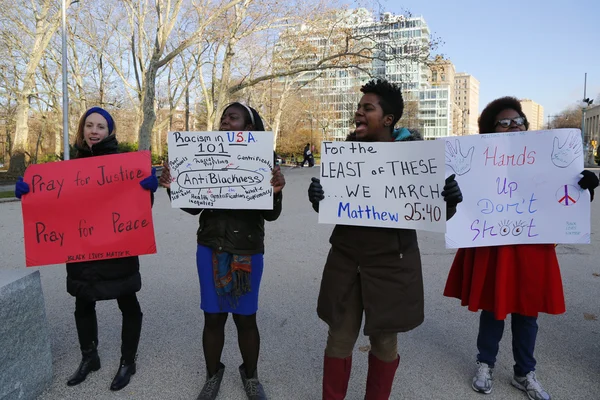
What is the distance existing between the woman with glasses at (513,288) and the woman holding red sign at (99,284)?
2253mm

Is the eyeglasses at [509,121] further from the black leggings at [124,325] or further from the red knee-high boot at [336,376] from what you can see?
the black leggings at [124,325]

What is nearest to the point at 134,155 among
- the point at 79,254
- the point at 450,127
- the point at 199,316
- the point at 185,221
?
the point at 79,254

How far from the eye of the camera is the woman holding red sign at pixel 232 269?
8.99ft

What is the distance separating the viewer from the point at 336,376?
8.24 ft

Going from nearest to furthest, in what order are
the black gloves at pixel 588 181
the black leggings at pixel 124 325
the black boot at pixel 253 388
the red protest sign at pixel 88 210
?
the black gloves at pixel 588 181
the black boot at pixel 253 388
the red protest sign at pixel 88 210
the black leggings at pixel 124 325

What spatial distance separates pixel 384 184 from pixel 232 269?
1062 millimetres

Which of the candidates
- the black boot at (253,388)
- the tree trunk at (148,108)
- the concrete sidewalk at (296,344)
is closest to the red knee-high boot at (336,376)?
the concrete sidewalk at (296,344)

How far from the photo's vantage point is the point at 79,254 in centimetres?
293

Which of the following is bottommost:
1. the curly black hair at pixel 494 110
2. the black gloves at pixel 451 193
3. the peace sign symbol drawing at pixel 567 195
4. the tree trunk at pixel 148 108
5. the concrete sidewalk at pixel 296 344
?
the concrete sidewalk at pixel 296 344

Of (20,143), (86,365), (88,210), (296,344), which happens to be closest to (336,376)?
(296,344)

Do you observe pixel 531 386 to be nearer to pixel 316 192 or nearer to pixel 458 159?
pixel 458 159

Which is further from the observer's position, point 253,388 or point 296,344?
point 296,344

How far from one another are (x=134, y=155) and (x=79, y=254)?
29.5 inches

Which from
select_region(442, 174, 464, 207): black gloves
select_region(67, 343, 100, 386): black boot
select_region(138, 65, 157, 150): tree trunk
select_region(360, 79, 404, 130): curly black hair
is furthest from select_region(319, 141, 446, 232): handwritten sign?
select_region(138, 65, 157, 150): tree trunk
